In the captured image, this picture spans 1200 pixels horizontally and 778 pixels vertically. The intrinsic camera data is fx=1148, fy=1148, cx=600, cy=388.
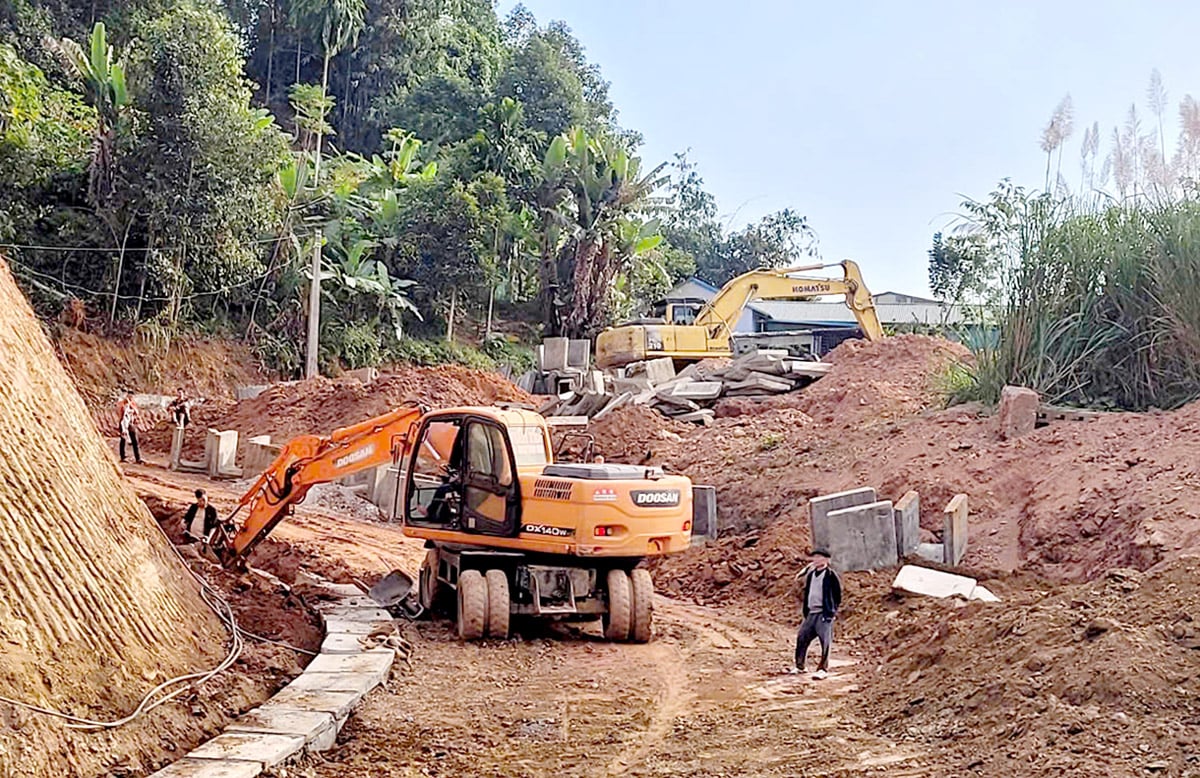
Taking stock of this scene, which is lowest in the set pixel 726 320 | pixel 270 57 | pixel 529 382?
pixel 529 382

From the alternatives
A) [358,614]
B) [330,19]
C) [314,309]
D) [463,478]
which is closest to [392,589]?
[358,614]

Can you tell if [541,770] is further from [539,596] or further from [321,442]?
[321,442]

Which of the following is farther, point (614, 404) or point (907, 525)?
point (614, 404)

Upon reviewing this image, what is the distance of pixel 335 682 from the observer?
7785mm

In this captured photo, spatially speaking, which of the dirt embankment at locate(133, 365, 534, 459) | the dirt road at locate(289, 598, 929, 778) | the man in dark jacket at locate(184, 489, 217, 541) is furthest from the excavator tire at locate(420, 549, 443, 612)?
the dirt embankment at locate(133, 365, 534, 459)

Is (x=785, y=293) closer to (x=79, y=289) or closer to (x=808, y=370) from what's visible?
(x=808, y=370)

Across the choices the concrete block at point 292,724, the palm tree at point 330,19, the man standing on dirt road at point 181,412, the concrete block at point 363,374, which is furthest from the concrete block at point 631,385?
the palm tree at point 330,19

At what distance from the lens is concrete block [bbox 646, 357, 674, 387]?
23641 mm

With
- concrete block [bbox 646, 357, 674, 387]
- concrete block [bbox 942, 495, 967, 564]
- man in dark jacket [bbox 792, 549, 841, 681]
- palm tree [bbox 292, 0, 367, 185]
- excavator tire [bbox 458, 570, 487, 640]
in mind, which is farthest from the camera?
palm tree [bbox 292, 0, 367, 185]

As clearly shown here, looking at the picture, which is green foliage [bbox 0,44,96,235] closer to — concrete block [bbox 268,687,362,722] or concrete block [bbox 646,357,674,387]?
concrete block [bbox 646,357,674,387]

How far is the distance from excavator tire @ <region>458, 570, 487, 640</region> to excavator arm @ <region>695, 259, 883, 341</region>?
1568 centimetres

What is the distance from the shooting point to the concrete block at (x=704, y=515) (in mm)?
14562

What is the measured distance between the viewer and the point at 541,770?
666 centimetres

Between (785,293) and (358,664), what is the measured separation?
17917 mm
